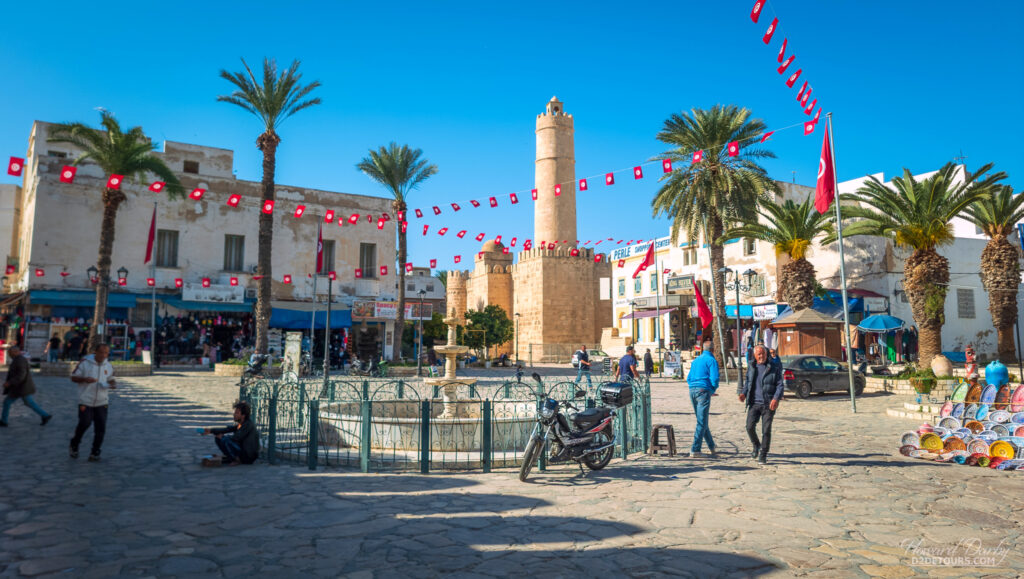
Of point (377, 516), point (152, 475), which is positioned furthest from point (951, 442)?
point (152, 475)

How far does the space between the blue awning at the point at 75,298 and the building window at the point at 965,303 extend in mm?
35456

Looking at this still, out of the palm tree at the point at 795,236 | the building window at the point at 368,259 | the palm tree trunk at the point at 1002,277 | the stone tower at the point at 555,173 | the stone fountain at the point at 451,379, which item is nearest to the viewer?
the stone fountain at the point at 451,379

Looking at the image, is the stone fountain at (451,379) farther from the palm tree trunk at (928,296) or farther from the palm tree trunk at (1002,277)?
the palm tree trunk at (1002,277)

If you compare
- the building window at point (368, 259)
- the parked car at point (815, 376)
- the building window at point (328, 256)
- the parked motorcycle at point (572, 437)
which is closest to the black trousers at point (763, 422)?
the parked motorcycle at point (572, 437)

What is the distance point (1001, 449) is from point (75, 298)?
28514 mm

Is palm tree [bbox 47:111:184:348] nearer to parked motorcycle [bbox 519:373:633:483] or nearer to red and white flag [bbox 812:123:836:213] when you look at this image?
parked motorcycle [bbox 519:373:633:483]

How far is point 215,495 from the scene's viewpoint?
6.34m

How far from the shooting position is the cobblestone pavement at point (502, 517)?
4.36 meters

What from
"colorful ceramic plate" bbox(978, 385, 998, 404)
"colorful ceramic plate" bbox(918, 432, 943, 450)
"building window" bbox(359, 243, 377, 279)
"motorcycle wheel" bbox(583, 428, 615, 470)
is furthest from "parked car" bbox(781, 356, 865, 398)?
"building window" bbox(359, 243, 377, 279)

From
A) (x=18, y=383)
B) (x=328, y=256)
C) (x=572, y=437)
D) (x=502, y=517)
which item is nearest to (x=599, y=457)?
(x=572, y=437)

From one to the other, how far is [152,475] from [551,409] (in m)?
4.54

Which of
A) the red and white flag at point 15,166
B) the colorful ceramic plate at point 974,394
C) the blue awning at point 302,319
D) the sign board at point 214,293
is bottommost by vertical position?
the colorful ceramic plate at point 974,394

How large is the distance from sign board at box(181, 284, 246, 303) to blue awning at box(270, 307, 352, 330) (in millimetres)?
1662

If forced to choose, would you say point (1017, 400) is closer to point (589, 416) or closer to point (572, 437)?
point (589, 416)
